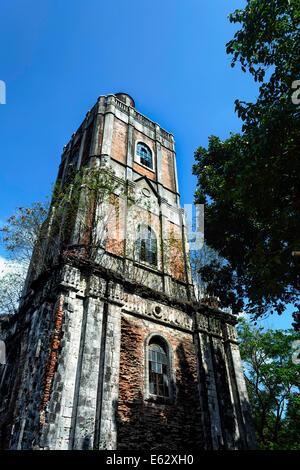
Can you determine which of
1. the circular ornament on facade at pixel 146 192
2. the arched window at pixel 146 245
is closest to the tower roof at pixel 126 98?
the circular ornament on facade at pixel 146 192

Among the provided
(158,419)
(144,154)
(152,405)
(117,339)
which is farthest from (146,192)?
(158,419)

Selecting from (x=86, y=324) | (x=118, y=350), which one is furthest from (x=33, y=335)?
(x=118, y=350)

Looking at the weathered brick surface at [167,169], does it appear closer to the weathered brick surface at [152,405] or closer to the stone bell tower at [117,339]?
the stone bell tower at [117,339]

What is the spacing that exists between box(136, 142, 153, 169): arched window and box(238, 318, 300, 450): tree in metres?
11.6

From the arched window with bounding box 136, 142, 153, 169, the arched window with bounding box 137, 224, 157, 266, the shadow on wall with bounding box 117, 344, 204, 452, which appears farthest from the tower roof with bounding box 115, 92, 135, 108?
the shadow on wall with bounding box 117, 344, 204, 452

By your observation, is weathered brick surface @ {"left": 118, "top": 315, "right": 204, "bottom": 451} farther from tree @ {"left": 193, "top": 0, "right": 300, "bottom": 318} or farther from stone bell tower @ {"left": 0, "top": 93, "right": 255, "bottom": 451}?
tree @ {"left": 193, "top": 0, "right": 300, "bottom": 318}

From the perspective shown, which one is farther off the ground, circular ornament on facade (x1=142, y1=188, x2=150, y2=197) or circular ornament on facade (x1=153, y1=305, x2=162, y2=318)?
circular ornament on facade (x1=142, y1=188, x2=150, y2=197)

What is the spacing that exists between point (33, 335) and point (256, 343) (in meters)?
14.1

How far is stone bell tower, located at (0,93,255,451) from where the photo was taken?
7955 millimetres

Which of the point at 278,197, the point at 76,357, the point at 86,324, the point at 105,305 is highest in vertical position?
the point at 278,197

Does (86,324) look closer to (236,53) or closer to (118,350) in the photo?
(118,350)

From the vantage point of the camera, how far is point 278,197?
306 inches

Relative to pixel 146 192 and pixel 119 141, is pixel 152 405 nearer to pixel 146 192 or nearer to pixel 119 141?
pixel 146 192

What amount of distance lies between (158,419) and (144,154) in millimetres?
12151
